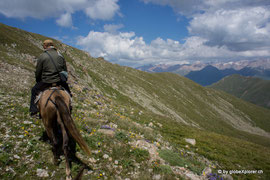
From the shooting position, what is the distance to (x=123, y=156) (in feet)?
25.0

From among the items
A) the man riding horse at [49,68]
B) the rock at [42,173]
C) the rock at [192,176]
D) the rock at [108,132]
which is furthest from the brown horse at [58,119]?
the rock at [192,176]

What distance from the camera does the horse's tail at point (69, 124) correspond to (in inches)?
220

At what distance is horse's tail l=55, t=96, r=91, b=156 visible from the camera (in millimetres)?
5586

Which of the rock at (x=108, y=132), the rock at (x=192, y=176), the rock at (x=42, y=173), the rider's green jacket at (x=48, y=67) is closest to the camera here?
the rock at (x=42, y=173)

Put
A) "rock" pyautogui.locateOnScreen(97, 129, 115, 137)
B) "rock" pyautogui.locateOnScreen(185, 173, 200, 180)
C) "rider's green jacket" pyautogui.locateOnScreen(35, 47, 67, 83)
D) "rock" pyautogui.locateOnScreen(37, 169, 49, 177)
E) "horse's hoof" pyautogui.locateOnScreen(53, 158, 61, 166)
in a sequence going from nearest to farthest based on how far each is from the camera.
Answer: "rock" pyautogui.locateOnScreen(37, 169, 49, 177), "horse's hoof" pyautogui.locateOnScreen(53, 158, 61, 166), "rider's green jacket" pyautogui.locateOnScreen(35, 47, 67, 83), "rock" pyautogui.locateOnScreen(185, 173, 200, 180), "rock" pyautogui.locateOnScreen(97, 129, 115, 137)

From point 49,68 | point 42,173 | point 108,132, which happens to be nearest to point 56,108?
point 49,68

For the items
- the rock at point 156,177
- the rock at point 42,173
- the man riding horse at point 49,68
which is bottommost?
the rock at point 156,177

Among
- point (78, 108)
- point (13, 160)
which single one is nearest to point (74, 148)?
point (13, 160)

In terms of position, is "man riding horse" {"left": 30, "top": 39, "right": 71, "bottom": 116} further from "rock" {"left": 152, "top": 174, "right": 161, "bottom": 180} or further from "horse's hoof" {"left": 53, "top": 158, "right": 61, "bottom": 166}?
"rock" {"left": 152, "top": 174, "right": 161, "bottom": 180}

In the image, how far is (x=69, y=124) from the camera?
18.4 feet

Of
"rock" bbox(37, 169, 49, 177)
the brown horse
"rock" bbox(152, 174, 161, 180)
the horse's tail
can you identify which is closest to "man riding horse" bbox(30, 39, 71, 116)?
the brown horse

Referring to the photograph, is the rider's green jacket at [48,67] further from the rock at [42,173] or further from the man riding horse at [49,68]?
the rock at [42,173]

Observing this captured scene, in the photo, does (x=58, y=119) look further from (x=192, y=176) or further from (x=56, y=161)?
(x=192, y=176)

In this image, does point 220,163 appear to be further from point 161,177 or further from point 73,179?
point 73,179
